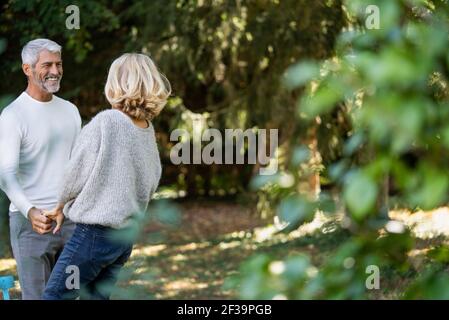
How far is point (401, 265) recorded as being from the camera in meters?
1.55

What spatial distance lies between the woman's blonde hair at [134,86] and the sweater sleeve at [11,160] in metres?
0.58

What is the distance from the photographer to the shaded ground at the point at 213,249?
8586mm

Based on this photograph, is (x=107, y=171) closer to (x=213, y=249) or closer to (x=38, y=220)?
(x=38, y=220)

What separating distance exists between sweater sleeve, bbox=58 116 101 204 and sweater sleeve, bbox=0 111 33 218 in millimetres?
304

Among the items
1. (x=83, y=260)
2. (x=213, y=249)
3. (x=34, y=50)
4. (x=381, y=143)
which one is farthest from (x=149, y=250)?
(x=381, y=143)

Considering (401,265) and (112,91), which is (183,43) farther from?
(401,265)

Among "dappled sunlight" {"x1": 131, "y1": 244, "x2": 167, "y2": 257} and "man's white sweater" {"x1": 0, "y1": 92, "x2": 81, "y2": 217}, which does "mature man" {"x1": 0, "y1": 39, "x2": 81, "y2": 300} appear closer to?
"man's white sweater" {"x1": 0, "y1": 92, "x2": 81, "y2": 217}

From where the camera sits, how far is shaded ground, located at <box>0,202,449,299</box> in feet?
28.2

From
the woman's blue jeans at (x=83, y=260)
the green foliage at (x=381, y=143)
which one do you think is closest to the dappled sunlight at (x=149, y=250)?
the woman's blue jeans at (x=83, y=260)

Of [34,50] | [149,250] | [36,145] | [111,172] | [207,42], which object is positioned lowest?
[149,250]

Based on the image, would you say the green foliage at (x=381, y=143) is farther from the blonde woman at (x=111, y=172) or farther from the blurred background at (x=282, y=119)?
the blonde woman at (x=111, y=172)

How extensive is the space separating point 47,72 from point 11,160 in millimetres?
496

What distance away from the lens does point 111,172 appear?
3.80 metres

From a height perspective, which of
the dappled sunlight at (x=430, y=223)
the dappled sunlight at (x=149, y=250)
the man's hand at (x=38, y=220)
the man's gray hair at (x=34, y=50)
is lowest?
the dappled sunlight at (x=149, y=250)
